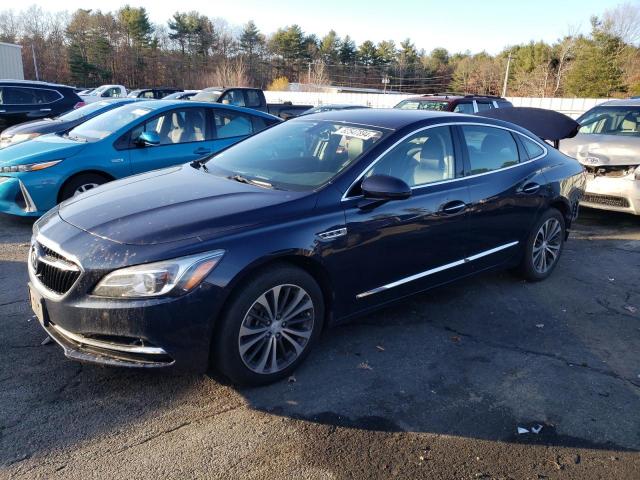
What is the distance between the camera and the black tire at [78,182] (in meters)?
6.23

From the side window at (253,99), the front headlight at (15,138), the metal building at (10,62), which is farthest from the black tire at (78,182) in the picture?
the metal building at (10,62)

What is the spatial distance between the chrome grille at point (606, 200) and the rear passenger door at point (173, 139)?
5466 mm

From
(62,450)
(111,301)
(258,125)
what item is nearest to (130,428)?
(62,450)

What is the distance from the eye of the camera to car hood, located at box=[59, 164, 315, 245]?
2871 millimetres

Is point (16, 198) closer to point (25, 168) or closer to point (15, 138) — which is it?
point (25, 168)

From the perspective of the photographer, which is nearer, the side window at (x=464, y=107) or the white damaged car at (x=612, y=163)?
the white damaged car at (x=612, y=163)

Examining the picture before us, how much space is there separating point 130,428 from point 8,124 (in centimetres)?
1253

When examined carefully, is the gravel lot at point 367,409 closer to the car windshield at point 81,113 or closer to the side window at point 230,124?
the side window at point 230,124

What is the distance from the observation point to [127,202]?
3.31 m

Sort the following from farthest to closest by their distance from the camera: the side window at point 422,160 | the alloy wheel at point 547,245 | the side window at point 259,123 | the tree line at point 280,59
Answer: the tree line at point 280,59, the side window at point 259,123, the alloy wheel at point 547,245, the side window at point 422,160

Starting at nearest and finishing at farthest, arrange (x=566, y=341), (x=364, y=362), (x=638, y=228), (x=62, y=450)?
(x=62, y=450) < (x=364, y=362) < (x=566, y=341) < (x=638, y=228)

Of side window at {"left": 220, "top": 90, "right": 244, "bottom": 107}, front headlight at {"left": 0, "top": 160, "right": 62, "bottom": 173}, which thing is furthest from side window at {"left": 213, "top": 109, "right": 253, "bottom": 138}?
side window at {"left": 220, "top": 90, "right": 244, "bottom": 107}

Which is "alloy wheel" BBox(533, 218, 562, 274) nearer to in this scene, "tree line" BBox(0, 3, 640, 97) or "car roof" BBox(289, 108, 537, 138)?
"car roof" BBox(289, 108, 537, 138)

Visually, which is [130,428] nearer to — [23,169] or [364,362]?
[364,362]
